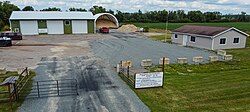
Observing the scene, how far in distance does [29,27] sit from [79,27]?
31.8 feet

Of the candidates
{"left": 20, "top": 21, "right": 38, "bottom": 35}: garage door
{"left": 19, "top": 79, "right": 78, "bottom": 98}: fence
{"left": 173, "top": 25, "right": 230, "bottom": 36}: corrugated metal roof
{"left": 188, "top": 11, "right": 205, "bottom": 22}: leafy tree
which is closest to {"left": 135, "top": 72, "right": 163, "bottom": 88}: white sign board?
{"left": 19, "top": 79, "right": 78, "bottom": 98}: fence

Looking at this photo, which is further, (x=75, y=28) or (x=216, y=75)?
(x=75, y=28)

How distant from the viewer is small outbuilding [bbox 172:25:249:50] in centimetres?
2967

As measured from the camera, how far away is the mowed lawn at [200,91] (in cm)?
1123

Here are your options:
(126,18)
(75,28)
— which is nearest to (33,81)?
(75,28)

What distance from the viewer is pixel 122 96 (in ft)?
41.5

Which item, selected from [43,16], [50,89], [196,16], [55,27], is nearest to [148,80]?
[50,89]

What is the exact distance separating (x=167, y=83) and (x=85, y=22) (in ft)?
116

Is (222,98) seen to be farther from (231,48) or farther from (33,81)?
(231,48)

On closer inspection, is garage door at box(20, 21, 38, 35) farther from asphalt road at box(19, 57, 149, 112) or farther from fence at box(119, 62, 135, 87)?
fence at box(119, 62, 135, 87)

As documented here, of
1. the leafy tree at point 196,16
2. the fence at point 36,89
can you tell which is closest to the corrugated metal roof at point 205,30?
the fence at point 36,89

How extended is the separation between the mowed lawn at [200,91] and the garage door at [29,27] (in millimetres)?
32504

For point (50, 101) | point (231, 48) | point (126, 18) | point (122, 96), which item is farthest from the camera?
point (126, 18)

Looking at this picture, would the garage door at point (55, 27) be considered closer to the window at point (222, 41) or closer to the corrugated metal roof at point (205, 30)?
the corrugated metal roof at point (205, 30)
